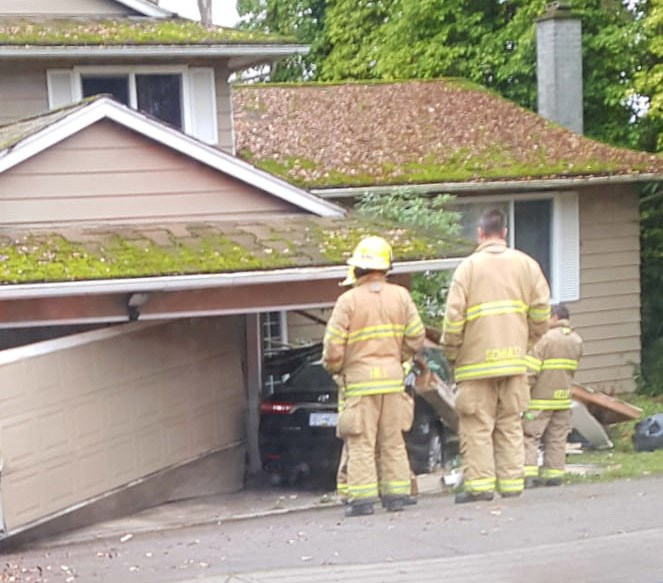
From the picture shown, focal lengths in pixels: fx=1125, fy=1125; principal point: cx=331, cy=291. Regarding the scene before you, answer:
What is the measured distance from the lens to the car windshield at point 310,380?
35.7ft

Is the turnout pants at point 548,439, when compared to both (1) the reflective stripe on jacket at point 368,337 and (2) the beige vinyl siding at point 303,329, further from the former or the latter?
(2) the beige vinyl siding at point 303,329

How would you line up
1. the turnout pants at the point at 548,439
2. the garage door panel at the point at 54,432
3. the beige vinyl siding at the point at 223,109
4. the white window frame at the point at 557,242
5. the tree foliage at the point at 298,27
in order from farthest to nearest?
the tree foliage at the point at 298,27, the white window frame at the point at 557,242, the beige vinyl siding at the point at 223,109, the turnout pants at the point at 548,439, the garage door panel at the point at 54,432

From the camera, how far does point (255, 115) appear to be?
1634 centimetres

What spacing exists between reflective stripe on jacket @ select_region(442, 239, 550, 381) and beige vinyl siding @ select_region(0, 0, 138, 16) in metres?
8.37

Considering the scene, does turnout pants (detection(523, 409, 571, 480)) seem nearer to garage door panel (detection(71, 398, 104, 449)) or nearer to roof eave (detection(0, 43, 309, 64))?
garage door panel (detection(71, 398, 104, 449))

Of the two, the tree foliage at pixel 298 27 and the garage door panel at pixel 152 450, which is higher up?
the tree foliage at pixel 298 27

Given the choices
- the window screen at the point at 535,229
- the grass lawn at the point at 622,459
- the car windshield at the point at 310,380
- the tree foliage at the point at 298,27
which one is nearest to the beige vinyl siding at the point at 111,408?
the car windshield at the point at 310,380

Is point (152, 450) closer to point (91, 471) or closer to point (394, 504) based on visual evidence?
point (91, 471)

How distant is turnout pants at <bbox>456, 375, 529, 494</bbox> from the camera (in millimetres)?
7512

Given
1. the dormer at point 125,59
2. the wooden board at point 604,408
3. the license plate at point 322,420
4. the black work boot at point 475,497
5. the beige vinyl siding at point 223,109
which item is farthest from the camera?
the beige vinyl siding at point 223,109

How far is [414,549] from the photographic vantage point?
629cm

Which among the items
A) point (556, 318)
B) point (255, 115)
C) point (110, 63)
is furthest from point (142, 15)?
point (556, 318)

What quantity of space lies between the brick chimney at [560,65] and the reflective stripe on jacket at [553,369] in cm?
825

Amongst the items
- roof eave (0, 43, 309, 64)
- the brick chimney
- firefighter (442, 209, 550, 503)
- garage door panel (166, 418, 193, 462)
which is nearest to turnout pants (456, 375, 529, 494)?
firefighter (442, 209, 550, 503)
